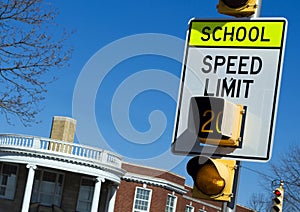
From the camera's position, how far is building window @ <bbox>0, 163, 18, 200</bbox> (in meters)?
41.7

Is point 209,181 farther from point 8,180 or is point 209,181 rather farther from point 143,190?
point 143,190

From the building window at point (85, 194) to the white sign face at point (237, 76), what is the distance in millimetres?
38764

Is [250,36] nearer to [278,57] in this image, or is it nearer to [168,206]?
[278,57]

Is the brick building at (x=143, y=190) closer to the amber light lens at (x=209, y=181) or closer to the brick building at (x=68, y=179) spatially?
the brick building at (x=68, y=179)

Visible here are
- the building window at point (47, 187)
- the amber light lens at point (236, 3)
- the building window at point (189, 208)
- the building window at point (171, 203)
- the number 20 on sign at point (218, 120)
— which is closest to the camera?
the number 20 on sign at point (218, 120)

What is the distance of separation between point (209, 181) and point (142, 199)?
4082cm

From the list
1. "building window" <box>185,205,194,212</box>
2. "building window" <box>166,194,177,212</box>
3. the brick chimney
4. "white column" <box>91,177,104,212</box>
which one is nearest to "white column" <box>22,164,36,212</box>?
"white column" <box>91,177,104,212</box>

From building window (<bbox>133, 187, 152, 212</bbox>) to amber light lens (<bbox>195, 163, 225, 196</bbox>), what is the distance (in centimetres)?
4034

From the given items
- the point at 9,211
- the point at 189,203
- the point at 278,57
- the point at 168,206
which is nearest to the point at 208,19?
the point at 278,57

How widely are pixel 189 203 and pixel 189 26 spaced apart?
46421 millimetres

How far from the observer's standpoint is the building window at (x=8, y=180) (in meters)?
41.7

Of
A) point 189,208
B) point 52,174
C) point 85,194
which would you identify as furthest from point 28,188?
point 189,208

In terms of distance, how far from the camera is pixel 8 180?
42.0 metres

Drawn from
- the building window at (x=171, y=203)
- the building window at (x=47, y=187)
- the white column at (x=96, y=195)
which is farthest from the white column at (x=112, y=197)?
the building window at (x=171, y=203)
